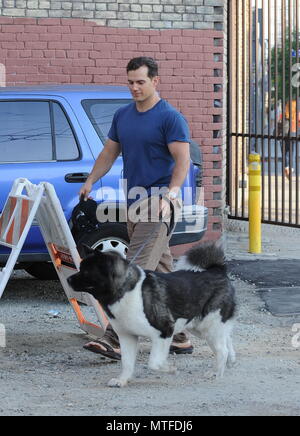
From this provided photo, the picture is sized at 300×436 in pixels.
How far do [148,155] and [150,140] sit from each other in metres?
0.11

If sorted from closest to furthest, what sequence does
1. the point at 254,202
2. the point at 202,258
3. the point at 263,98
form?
the point at 202,258 → the point at 254,202 → the point at 263,98

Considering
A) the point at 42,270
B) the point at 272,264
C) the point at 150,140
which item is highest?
the point at 150,140

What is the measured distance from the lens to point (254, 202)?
1244cm

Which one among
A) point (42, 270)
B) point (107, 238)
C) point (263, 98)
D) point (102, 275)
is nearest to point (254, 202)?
point (263, 98)

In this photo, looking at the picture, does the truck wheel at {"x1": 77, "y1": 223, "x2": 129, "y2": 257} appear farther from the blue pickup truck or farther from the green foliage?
the green foliage

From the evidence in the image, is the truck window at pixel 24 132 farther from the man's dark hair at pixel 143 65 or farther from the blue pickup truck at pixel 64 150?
the man's dark hair at pixel 143 65

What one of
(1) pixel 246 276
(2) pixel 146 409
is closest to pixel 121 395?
(2) pixel 146 409

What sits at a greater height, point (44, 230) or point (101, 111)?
point (101, 111)

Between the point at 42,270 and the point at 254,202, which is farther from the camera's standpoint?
the point at 254,202

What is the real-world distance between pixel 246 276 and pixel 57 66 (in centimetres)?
341

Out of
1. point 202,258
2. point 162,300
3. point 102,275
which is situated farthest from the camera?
point 202,258

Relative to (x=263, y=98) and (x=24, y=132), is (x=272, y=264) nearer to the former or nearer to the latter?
(x=263, y=98)

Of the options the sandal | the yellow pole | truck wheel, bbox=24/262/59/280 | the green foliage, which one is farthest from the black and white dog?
the green foliage

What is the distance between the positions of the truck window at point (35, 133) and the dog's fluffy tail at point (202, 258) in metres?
2.51
